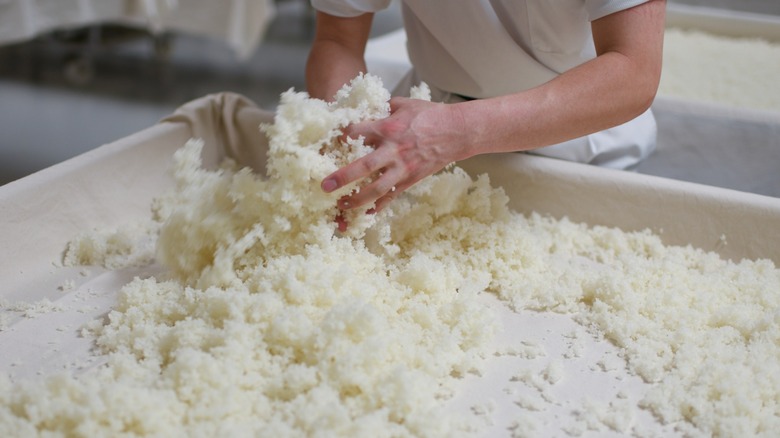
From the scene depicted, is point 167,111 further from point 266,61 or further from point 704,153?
point 704,153

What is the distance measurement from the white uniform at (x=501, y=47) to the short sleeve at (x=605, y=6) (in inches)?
3.2

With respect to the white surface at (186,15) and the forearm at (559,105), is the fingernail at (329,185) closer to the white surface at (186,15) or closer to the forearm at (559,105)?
the forearm at (559,105)

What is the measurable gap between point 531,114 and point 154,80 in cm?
292

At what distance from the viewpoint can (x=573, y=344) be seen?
1.02 meters

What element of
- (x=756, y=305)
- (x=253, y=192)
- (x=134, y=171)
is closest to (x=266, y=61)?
(x=134, y=171)

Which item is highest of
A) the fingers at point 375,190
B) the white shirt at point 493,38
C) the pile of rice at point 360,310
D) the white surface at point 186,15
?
the white surface at point 186,15

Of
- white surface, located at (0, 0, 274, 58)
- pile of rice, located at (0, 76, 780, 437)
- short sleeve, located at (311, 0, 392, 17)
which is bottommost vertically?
pile of rice, located at (0, 76, 780, 437)

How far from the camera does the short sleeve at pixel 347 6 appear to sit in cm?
138

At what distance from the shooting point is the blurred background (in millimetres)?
1749

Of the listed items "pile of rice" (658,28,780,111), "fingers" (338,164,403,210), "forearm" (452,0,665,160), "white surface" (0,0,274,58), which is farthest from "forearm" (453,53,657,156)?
"white surface" (0,0,274,58)

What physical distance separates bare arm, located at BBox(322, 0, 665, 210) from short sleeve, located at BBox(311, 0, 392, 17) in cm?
36

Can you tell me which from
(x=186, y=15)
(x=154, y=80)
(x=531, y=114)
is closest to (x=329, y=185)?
(x=531, y=114)

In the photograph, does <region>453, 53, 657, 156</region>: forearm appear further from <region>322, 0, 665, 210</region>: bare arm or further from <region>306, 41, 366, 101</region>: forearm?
<region>306, 41, 366, 101</region>: forearm

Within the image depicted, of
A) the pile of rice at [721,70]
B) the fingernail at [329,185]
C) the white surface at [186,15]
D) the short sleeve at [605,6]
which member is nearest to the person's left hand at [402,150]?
the fingernail at [329,185]
